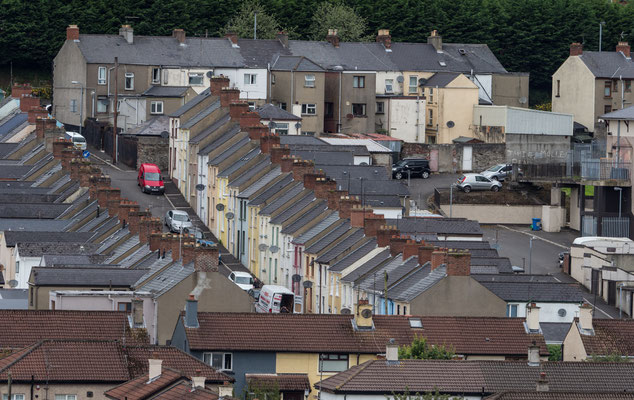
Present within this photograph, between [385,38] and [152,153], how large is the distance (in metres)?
29.0

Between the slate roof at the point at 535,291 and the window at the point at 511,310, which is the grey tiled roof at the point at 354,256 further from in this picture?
the window at the point at 511,310

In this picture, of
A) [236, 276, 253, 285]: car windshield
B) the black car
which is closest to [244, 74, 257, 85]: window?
the black car

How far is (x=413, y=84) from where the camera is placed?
163000mm

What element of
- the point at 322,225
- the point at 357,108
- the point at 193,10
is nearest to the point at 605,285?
the point at 322,225

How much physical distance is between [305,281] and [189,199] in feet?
88.3

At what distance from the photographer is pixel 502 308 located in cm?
9344

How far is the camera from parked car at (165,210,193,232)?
4906 inches

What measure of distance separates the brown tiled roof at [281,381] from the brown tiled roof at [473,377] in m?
3.87

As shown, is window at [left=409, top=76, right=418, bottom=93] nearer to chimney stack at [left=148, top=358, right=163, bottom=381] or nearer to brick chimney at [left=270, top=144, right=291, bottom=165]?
brick chimney at [left=270, top=144, right=291, bottom=165]

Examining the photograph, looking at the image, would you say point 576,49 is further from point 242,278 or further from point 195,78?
point 242,278

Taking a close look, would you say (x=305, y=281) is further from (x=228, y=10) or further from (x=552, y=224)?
(x=228, y=10)

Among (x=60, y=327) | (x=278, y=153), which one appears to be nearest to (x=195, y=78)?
(x=278, y=153)

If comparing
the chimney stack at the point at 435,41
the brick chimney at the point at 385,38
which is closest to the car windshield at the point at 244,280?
the brick chimney at the point at 385,38

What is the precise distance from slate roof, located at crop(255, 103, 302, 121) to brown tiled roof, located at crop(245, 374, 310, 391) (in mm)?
70803
